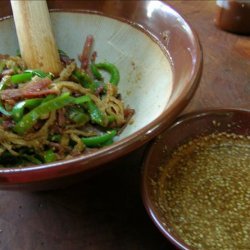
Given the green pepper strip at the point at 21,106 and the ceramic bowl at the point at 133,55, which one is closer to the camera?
the ceramic bowl at the point at 133,55

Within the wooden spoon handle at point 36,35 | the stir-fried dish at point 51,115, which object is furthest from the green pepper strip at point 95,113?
the wooden spoon handle at point 36,35

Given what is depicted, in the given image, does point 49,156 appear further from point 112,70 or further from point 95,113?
point 112,70

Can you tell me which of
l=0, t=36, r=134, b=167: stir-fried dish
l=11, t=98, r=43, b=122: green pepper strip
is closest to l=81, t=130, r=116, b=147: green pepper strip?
l=0, t=36, r=134, b=167: stir-fried dish

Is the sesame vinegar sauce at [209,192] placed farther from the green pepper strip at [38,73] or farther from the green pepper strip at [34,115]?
the green pepper strip at [38,73]

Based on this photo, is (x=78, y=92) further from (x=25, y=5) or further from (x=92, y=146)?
(x=25, y=5)

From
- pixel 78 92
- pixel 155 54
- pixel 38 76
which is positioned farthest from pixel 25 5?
pixel 155 54

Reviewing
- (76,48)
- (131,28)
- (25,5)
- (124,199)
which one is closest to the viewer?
(124,199)
